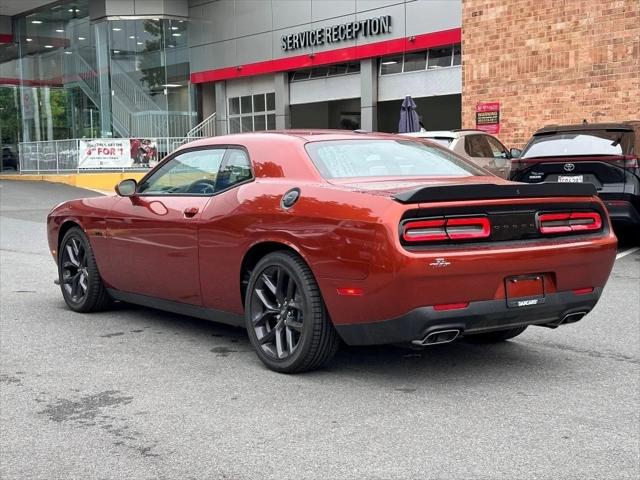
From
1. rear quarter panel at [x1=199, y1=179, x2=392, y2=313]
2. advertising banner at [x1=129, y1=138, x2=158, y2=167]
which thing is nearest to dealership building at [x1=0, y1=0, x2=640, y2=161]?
advertising banner at [x1=129, y1=138, x2=158, y2=167]

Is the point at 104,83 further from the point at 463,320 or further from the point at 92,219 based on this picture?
the point at 463,320

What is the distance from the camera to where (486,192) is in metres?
4.45

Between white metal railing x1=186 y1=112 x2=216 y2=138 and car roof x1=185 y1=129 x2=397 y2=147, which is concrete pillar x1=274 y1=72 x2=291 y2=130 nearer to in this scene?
white metal railing x1=186 y1=112 x2=216 y2=138

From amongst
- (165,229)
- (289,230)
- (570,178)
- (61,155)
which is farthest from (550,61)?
(61,155)

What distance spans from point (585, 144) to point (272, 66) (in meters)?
20.7

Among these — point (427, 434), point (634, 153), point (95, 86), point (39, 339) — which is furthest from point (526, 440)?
point (95, 86)

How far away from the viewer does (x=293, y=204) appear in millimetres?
4805

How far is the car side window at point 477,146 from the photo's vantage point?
1342cm

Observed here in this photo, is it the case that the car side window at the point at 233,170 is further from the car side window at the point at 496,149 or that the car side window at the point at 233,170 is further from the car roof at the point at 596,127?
the car side window at the point at 496,149

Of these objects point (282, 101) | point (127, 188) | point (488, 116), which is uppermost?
point (282, 101)

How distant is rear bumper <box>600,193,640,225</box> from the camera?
10391 mm

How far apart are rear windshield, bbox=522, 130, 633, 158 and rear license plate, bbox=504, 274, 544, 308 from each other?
6.63m

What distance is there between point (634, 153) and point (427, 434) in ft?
26.4

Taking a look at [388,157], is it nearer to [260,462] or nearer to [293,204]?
[293,204]
